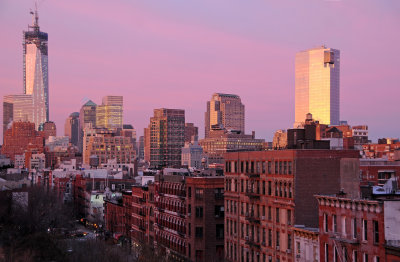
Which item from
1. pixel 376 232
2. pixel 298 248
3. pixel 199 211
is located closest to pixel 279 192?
pixel 298 248

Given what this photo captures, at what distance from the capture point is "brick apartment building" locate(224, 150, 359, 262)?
2470 inches

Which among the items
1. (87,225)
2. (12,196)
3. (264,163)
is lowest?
(87,225)

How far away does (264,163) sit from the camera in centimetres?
7125

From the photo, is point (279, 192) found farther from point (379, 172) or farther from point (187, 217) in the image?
point (187, 217)

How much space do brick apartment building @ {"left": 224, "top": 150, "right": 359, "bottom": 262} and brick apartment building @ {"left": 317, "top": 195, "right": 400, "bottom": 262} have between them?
4.70 m

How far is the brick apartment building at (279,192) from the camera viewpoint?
62750mm

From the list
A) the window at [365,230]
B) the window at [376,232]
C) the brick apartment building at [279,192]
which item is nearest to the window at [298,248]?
the brick apartment building at [279,192]

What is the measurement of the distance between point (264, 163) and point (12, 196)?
216 ft

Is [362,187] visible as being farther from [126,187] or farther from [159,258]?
[126,187]

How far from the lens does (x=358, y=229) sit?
49.6 m

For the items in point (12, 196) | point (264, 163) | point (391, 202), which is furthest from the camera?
point (12, 196)

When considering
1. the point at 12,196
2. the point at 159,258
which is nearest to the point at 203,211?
the point at 159,258

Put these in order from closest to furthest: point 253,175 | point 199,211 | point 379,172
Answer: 1. point 253,175
2. point 379,172
3. point 199,211

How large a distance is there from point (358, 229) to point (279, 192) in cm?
1732
